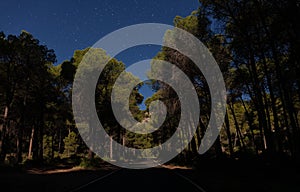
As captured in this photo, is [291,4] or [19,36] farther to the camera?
[19,36]

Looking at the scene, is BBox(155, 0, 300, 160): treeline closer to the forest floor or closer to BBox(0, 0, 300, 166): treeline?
BBox(0, 0, 300, 166): treeline

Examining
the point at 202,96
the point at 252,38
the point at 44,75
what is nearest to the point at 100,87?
the point at 44,75

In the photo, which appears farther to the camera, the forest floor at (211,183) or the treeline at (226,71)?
the treeline at (226,71)

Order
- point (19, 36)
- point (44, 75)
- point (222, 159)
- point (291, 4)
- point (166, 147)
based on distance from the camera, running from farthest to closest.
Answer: point (166, 147) < point (44, 75) < point (19, 36) < point (222, 159) < point (291, 4)

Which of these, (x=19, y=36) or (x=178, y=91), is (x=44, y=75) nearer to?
(x=19, y=36)

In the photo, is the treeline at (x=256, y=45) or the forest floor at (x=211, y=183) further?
the treeline at (x=256, y=45)

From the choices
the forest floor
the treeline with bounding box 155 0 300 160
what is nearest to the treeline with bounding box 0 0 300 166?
the treeline with bounding box 155 0 300 160

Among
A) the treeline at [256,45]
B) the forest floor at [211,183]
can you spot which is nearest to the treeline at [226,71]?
the treeline at [256,45]

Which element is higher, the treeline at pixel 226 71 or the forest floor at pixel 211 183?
the treeline at pixel 226 71

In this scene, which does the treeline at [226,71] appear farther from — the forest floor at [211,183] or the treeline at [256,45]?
the forest floor at [211,183]

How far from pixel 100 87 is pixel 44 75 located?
5.97 m

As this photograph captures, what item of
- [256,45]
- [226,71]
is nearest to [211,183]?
[256,45]

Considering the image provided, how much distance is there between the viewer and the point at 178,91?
79.7ft

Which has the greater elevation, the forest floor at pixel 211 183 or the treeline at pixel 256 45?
the treeline at pixel 256 45
